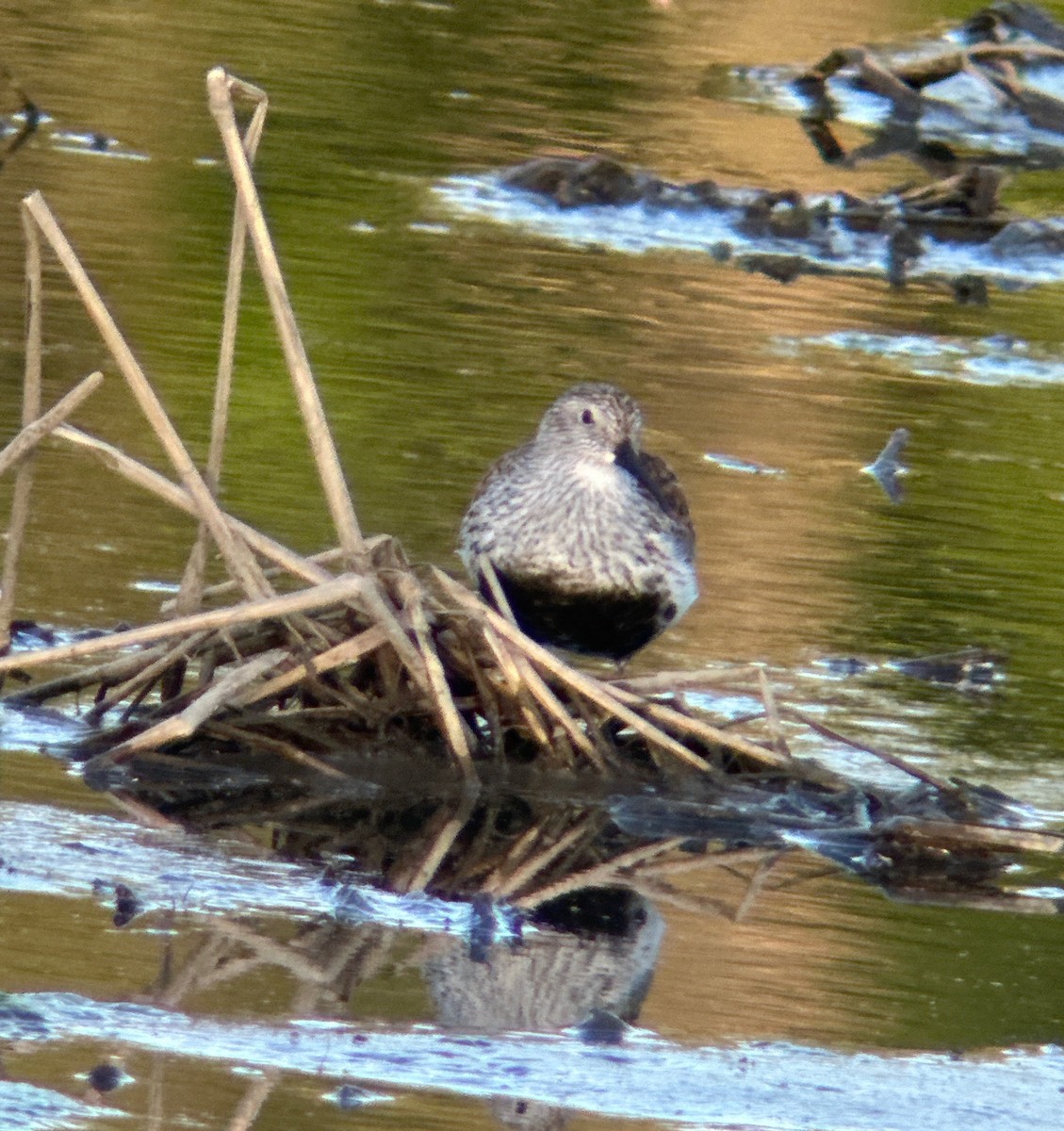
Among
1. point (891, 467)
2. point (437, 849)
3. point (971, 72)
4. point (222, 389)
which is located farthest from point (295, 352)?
point (971, 72)

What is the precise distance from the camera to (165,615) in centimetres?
635

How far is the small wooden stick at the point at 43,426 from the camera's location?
20.0ft

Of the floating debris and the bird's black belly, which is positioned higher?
the bird's black belly

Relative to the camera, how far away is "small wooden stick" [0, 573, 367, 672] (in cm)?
586

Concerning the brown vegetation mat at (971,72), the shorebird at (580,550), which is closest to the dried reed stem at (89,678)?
the shorebird at (580,550)

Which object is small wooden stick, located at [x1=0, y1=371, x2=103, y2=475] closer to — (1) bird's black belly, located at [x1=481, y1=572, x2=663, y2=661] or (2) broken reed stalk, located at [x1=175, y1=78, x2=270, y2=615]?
(2) broken reed stalk, located at [x1=175, y1=78, x2=270, y2=615]

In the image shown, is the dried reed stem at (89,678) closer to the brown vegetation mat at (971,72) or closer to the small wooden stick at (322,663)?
the small wooden stick at (322,663)

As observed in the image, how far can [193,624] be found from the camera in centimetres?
593

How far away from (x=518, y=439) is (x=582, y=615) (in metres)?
2.32

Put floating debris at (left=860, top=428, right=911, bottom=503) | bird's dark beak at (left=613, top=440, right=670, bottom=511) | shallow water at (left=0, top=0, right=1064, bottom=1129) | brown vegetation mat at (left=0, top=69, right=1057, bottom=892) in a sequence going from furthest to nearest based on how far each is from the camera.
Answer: floating debris at (left=860, top=428, right=911, bottom=503) < bird's dark beak at (left=613, top=440, right=670, bottom=511) < brown vegetation mat at (left=0, top=69, right=1057, bottom=892) < shallow water at (left=0, top=0, right=1064, bottom=1129)

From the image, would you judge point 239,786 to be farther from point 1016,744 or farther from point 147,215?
point 147,215

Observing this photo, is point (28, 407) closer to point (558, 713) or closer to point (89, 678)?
point (89, 678)

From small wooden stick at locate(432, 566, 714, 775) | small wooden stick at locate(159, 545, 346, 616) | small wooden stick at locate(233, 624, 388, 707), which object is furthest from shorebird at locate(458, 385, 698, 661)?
small wooden stick at locate(233, 624, 388, 707)

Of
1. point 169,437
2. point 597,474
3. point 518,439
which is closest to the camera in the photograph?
point 169,437
